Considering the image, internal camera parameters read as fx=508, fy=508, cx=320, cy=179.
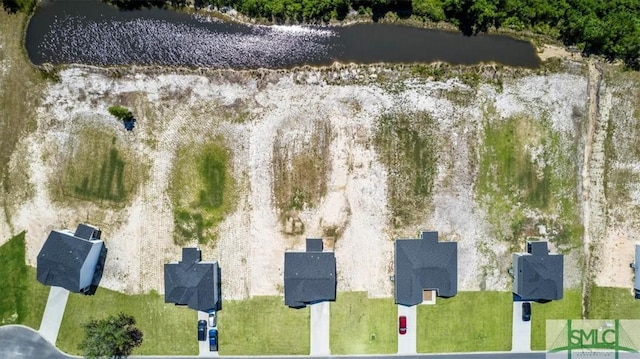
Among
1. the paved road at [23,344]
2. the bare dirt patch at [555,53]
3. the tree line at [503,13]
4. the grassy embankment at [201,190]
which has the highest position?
the tree line at [503,13]

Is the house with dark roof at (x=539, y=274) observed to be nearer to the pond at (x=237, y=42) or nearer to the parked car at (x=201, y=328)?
the pond at (x=237, y=42)

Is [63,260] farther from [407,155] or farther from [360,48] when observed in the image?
[360,48]

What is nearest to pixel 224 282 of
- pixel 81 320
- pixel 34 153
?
pixel 81 320

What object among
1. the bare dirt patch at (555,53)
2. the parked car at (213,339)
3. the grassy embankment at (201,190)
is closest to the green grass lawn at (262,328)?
the parked car at (213,339)

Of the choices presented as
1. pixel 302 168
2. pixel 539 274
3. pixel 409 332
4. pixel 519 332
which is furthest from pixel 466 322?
pixel 302 168

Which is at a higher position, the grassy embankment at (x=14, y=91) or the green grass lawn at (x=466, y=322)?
the grassy embankment at (x=14, y=91)
